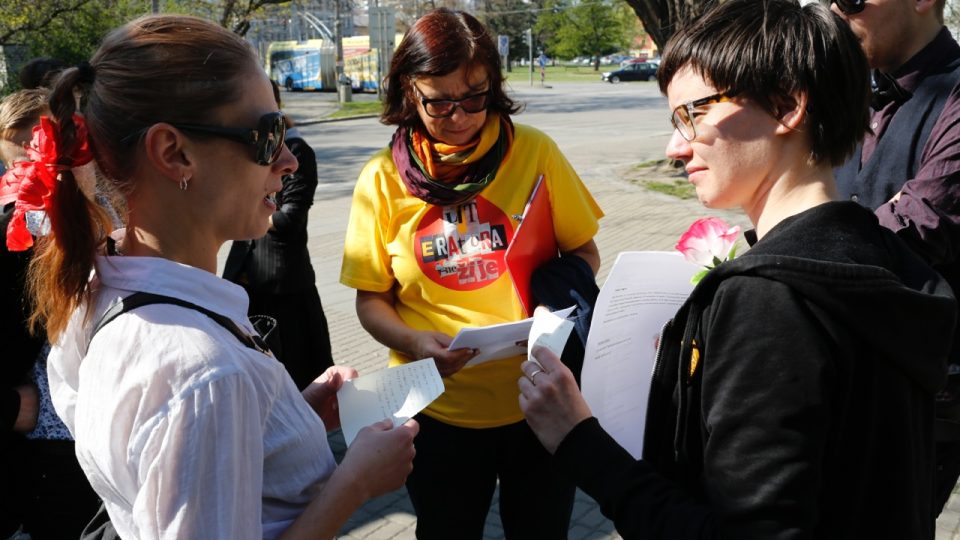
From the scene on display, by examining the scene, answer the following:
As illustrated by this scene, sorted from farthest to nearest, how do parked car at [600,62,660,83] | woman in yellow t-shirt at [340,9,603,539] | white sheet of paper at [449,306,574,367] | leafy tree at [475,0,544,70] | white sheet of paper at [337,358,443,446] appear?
leafy tree at [475,0,544,70]
parked car at [600,62,660,83]
woman in yellow t-shirt at [340,9,603,539]
white sheet of paper at [449,306,574,367]
white sheet of paper at [337,358,443,446]

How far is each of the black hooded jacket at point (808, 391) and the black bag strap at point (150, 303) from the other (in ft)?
2.26

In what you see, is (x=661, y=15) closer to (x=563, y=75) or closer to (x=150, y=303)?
(x=150, y=303)

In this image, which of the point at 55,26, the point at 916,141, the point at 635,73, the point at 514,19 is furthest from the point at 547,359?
the point at 514,19

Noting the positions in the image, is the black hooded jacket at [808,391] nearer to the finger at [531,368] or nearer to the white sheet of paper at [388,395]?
the finger at [531,368]

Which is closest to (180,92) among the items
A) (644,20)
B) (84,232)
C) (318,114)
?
(84,232)

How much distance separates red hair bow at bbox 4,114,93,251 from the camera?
1.35 m

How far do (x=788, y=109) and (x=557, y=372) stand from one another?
62cm

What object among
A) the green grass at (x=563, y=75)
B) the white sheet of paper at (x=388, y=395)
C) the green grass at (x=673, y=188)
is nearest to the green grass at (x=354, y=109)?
the green grass at (x=563, y=75)

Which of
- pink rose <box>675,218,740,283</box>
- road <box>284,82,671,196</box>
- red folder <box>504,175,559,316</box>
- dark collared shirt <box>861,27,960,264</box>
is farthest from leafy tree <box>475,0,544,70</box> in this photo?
pink rose <box>675,218,740,283</box>

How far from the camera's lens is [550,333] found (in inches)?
69.9

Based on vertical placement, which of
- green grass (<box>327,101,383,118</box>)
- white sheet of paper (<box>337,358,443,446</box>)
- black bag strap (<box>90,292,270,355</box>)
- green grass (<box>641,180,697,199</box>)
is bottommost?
green grass (<box>641,180,697,199</box>)

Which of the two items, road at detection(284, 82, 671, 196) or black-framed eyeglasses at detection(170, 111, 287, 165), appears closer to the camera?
black-framed eyeglasses at detection(170, 111, 287, 165)

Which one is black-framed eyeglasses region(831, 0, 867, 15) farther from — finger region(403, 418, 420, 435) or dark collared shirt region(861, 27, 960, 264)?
finger region(403, 418, 420, 435)

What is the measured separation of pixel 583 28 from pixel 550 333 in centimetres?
7347
